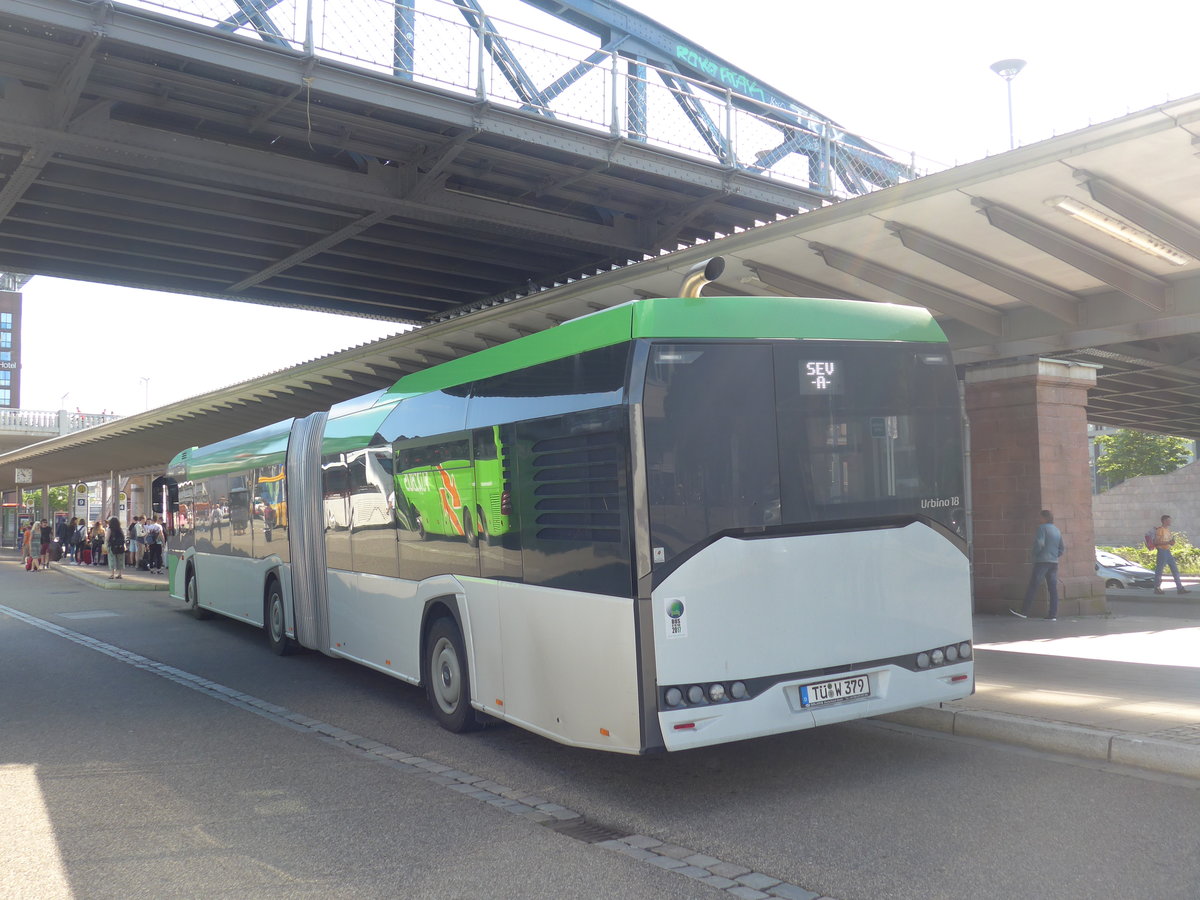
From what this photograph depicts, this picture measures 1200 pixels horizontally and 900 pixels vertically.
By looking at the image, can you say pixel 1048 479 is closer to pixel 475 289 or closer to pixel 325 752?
pixel 325 752

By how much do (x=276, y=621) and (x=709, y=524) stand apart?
349 inches

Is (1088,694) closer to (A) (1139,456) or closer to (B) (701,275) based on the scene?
(B) (701,275)

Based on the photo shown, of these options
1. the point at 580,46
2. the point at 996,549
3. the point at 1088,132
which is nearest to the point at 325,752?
the point at 1088,132

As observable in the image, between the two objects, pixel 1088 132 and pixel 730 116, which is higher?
pixel 730 116

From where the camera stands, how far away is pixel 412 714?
900cm

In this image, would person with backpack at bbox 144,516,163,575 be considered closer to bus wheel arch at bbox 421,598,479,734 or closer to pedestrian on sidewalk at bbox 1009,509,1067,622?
pedestrian on sidewalk at bbox 1009,509,1067,622

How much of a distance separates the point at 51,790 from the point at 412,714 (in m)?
3.03

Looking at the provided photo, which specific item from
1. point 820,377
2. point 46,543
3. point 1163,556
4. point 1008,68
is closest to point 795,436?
point 820,377

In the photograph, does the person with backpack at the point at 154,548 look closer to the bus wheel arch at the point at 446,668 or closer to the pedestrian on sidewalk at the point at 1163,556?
the bus wheel arch at the point at 446,668

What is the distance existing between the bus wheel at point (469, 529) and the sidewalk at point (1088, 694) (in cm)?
337

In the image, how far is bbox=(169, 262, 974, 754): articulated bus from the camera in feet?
18.8

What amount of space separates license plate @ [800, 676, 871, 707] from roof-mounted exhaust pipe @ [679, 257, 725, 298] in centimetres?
252

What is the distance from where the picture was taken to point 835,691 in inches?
241

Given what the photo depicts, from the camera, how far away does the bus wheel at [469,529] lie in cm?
750
